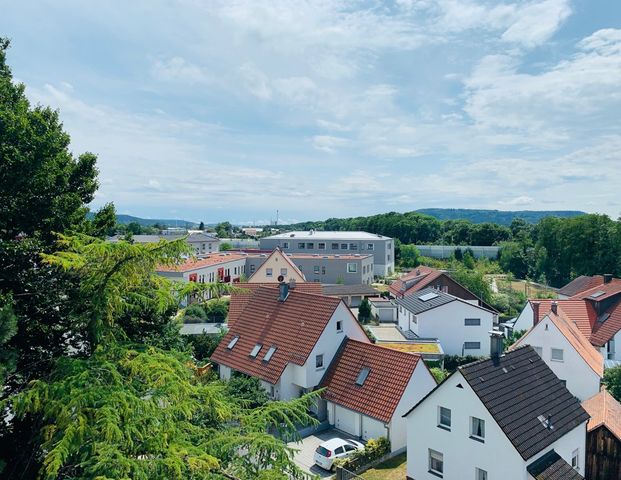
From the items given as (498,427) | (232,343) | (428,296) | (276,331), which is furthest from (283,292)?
(428,296)

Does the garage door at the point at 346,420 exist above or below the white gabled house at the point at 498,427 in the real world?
below

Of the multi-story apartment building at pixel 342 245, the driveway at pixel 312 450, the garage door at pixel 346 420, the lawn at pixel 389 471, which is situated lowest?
the lawn at pixel 389 471

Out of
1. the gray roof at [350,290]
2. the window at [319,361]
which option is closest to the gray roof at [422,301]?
the gray roof at [350,290]

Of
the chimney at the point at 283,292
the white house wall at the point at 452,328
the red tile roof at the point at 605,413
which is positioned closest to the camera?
the red tile roof at the point at 605,413

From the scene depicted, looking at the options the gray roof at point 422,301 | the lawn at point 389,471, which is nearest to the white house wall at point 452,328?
the gray roof at point 422,301

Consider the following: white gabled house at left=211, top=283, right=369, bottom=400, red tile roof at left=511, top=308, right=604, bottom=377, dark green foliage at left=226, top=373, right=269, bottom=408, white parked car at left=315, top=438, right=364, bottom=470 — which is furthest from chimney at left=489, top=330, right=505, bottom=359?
red tile roof at left=511, top=308, right=604, bottom=377

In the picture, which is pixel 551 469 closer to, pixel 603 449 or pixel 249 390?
pixel 603 449

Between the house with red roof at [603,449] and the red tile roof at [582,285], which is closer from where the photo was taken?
the house with red roof at [603,449]

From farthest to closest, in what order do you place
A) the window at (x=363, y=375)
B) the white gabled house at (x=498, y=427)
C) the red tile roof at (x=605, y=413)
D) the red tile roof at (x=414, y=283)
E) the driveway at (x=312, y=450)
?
the red tile roof at (x=414, y=283)
the window at (x=363, y=375)
the red tile roof at (x=605, y=413)
the driveway at (x=312, y=450)
the white gabled house at (x=498, y=427)

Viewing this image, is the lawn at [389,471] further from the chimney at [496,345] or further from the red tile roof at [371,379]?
the chimney at [496,345]
